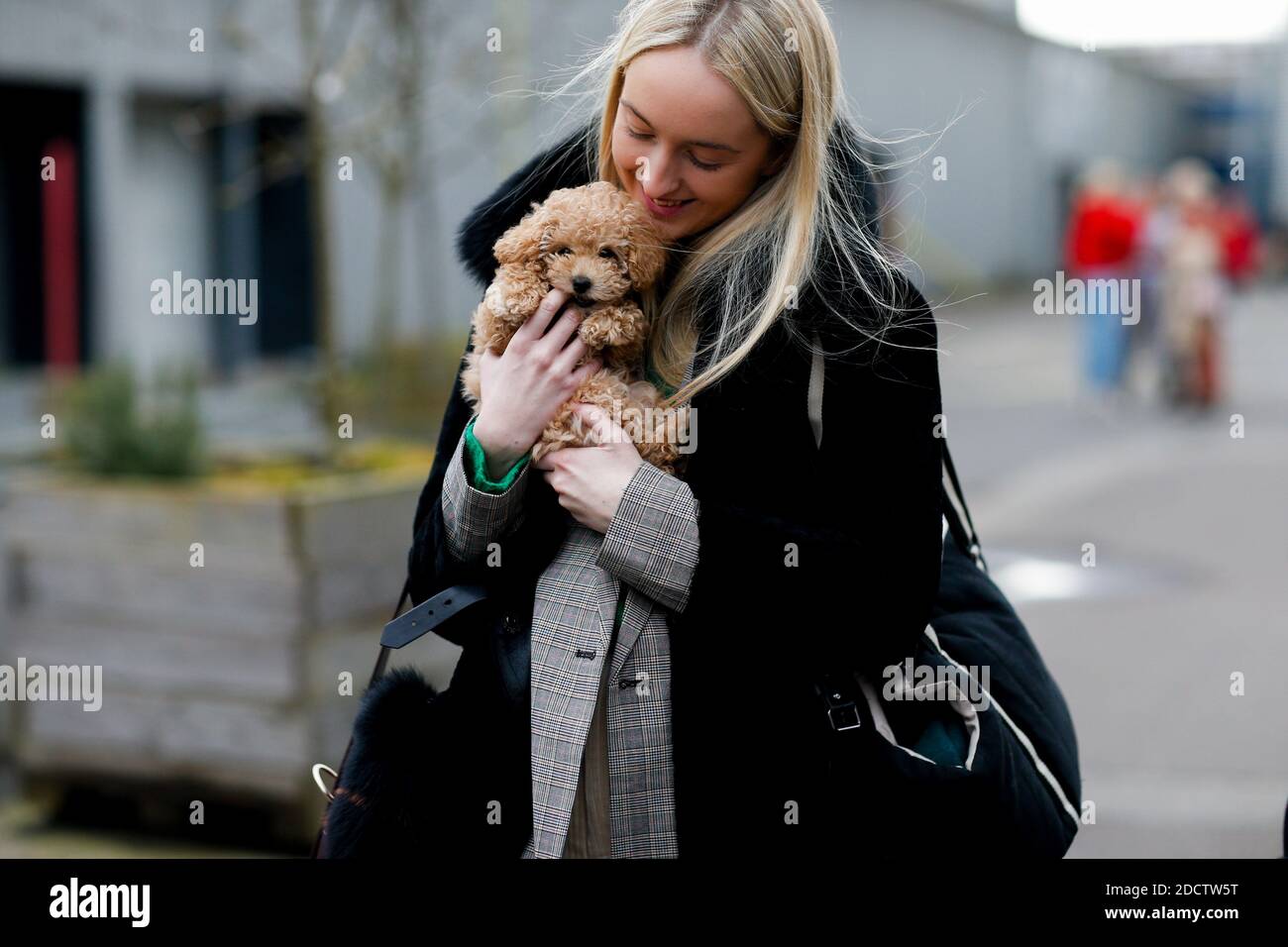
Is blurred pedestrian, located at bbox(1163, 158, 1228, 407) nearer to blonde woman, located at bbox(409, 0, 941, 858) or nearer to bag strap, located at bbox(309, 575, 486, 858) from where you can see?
blonde woman, located at bbox(409, 0, 941, 858)

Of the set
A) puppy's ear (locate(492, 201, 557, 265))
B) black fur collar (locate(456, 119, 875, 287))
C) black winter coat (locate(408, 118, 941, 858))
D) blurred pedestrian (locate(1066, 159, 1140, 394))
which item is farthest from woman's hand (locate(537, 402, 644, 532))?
blurred pedestrian (locate(1066, 159, 1140, 394))

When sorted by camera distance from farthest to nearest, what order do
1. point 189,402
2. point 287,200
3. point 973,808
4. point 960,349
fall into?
1. point 960,349
2. point 287,200
3. point 189,402
4. point 973,808

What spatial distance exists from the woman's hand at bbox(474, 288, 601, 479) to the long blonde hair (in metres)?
0.15

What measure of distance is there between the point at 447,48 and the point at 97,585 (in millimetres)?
9816

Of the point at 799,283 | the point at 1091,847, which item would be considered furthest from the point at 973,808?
the point at 1091,847

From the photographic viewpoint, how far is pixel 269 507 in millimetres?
4512

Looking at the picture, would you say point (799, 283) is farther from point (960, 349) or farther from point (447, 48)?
point (960, 349)

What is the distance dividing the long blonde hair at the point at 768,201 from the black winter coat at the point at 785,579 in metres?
0.04

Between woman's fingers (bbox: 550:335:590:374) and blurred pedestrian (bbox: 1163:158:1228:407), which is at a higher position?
blurred pedestrian (bbox: 1163:158:1228:407)

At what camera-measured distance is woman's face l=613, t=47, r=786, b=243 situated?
2041 millimetres

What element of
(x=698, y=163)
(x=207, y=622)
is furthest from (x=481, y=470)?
(x=207, y=622)

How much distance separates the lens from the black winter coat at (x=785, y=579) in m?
2.01

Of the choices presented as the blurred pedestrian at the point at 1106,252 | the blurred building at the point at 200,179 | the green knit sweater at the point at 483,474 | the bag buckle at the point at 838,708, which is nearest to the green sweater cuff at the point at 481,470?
the green knit sweater at the point at 483,474

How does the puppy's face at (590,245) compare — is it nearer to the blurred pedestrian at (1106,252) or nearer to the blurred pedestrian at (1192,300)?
the blurred pedestrian at (1106,252)
